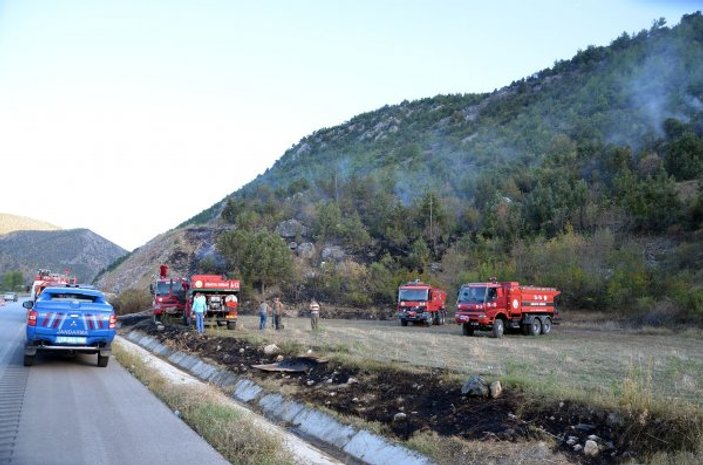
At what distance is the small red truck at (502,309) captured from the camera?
2869 cm

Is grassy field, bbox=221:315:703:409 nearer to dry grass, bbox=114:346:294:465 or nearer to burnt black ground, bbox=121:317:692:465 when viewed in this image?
burnt black ground, bbox=121:317:692:465

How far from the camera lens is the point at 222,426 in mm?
9453

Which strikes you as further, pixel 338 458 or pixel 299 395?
pixel 299 395

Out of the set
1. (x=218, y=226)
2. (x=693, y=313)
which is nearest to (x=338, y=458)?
(x=693, y=313)

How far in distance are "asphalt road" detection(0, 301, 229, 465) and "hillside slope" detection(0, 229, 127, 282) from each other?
11655 centimetres

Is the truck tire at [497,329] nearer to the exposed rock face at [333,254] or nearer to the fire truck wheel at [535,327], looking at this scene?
the fire truck wheel at [535,327]

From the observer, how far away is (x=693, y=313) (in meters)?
30.7

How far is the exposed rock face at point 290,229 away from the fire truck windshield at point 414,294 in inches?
1115

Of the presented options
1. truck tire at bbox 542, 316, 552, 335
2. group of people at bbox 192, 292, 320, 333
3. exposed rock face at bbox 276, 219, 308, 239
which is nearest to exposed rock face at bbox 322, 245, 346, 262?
exposed rock face at bbox 276, 219, 308, 239

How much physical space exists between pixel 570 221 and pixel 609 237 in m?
7.15

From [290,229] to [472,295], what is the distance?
3947 centimetres

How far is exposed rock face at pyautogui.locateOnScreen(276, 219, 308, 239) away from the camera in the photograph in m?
66.4

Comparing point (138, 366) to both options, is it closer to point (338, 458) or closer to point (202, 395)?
point (202, 395)

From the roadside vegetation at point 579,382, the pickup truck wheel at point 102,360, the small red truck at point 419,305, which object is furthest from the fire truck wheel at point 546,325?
the pickup truck wheel at point 102,360
